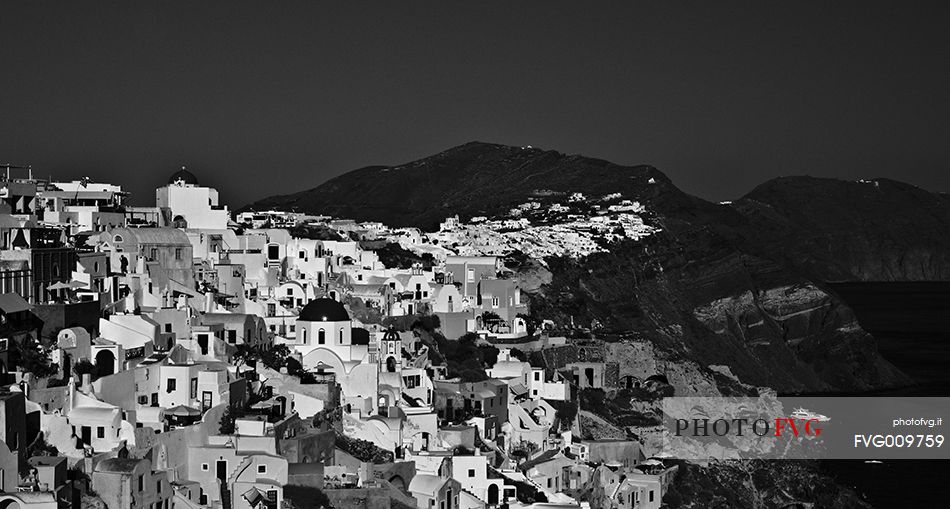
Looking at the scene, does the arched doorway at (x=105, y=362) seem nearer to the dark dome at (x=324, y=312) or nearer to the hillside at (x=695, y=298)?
the dark dome at (x=324, y=312)

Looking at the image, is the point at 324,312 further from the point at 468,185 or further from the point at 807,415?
the point at 468,185

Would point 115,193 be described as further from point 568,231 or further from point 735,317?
point 735,317

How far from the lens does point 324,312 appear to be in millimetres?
37938

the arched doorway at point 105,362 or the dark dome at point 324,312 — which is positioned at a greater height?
the dark dome at point 324,312

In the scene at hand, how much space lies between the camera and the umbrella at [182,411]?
28.7m

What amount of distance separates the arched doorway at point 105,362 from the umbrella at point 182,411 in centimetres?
193

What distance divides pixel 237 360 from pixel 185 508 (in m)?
7.76

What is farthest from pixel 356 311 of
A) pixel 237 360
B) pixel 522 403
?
pixel 237 360

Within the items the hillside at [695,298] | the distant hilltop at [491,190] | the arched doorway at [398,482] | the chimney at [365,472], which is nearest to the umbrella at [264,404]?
the chimney at [365,472]

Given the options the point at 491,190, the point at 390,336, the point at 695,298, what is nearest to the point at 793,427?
the point at 390,336

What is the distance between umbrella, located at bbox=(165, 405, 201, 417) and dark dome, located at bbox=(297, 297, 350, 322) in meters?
8.79

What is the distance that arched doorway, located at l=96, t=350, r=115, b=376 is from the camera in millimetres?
30031

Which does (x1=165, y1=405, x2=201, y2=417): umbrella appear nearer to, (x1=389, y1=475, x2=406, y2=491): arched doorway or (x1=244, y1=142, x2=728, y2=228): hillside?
(x1=389, y1=475, x2=406, y2=491): arched doorway

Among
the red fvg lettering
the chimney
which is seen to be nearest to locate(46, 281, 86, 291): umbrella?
the chimney
